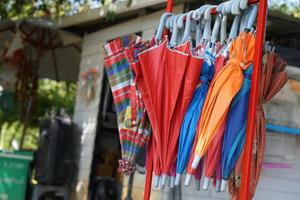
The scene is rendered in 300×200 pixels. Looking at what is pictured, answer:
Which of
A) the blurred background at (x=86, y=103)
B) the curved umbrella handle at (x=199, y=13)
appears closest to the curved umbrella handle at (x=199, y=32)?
the curved umbrella handle at (x=199, y=13)

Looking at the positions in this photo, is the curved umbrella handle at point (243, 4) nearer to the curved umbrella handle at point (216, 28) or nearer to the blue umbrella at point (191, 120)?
the curved umbrella handle at point (216, 28)

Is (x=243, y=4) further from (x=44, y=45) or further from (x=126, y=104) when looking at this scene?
(x=44, y=45)

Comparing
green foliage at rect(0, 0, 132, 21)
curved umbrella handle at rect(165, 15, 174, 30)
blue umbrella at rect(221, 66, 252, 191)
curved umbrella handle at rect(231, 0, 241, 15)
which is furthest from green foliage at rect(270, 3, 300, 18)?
blue umbrella at rect(221, 66, 252, 191)

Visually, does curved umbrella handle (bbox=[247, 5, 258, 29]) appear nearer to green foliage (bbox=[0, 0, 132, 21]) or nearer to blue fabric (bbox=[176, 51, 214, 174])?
blue fabric (bbox=[176, 51, 214, 174])

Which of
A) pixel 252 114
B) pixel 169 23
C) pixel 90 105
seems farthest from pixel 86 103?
pixel 252 114

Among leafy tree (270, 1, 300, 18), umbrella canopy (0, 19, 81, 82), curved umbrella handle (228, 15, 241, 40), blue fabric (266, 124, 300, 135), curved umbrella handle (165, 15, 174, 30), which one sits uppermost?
leafy tree (270, 1, 300, 18)

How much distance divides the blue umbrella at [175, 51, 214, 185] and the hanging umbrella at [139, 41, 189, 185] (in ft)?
0.26

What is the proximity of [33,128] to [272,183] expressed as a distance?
26.9 feet

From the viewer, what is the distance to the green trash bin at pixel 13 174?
20.6ft

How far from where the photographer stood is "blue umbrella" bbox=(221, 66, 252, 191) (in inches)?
111

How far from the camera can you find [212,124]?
2.78 metres

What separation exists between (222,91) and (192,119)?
0.84 feet

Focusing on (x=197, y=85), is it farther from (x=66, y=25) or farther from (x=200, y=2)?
(x=66, y=25)

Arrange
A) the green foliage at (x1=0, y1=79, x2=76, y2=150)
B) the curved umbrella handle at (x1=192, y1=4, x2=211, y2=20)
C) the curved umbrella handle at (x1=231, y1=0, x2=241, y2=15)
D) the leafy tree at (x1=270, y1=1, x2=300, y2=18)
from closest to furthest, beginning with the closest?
the curved umbrella handle at (x1=231, y1=0, x2=241, y2=15) → the curved umbrella handle at (x1=192, y1=4, x2=211, y2=20) → the leafy tree at (x1=270, y1=1, x2=300, y2=18) → the green foliage at (x1=0, y1=79, x2=76, y2=150)
